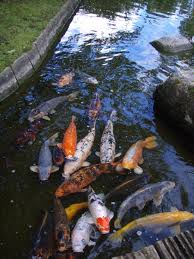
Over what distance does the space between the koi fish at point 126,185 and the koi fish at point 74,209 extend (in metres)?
0.43

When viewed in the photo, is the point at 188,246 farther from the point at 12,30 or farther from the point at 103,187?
the point at 12,30

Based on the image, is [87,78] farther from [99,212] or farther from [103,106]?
[99,212]

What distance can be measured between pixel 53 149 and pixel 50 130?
0.84 metres

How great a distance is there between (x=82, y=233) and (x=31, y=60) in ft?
20.3

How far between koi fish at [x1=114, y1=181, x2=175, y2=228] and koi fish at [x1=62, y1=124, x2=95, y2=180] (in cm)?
126

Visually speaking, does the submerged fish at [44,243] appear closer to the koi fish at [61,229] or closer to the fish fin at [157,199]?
the koi fish at [61,229]

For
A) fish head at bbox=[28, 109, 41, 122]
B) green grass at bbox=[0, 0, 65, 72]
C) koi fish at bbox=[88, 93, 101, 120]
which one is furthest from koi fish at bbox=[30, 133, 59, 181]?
green grass at bbox=[0, 0, 65, 72]

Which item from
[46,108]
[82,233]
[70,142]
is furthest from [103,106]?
[82,233]

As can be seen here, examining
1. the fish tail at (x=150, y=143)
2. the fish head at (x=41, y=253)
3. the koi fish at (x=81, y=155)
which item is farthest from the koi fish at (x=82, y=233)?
the fish tail at (x=150, y=143)

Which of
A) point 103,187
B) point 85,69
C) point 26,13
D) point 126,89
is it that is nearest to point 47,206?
point 103,187

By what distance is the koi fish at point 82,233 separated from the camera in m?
5.78

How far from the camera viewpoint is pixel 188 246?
546 cm

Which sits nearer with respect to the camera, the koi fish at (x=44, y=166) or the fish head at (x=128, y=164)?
the koi fish at (x=44, y=166)

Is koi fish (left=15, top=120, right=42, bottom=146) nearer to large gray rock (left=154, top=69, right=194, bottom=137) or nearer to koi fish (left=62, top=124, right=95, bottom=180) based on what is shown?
koi fish (left=62, top=124, right=95, bottom=180)
